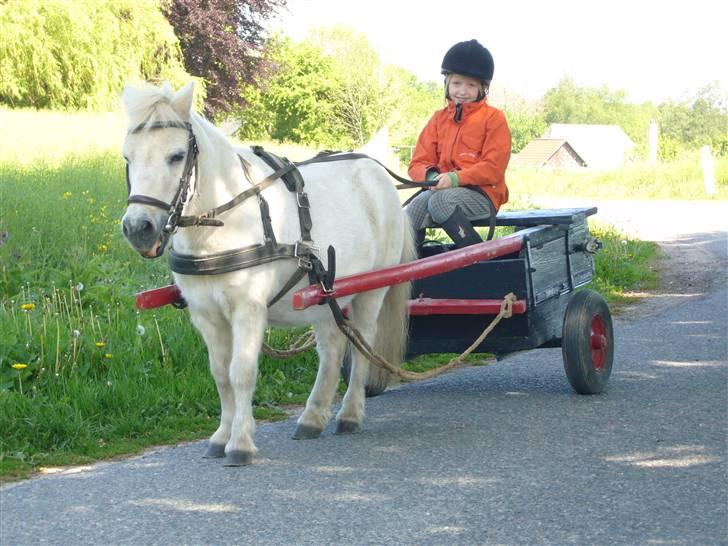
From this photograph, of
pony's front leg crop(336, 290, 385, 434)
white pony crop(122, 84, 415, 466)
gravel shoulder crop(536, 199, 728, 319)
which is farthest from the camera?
gravel shoulder crop(536, 199, 728, 319)

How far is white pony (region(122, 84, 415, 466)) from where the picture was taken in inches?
188

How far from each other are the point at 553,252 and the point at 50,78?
73.5ft

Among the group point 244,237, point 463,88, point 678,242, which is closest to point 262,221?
point 244,237

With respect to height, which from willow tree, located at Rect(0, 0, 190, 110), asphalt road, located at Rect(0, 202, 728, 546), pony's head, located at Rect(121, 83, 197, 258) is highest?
willow tree, located at Rect(0, 0, 190, 110)

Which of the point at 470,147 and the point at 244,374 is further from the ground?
the point at 470,147

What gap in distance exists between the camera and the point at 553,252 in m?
7.09

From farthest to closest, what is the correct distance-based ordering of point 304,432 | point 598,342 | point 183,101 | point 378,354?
point 598,342 < point 378,354 < point 304,432 < point 183,101

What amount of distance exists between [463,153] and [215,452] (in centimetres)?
268

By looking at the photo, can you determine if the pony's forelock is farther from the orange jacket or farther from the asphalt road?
the orange jacket

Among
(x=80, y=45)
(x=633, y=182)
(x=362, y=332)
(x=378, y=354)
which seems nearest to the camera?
(x=378, y=354)

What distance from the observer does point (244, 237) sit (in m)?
5.22

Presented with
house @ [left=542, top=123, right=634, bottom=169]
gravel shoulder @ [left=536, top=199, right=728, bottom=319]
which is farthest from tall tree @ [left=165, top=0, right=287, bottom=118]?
house @ [left=542, top=123, right=634, bottom=169]

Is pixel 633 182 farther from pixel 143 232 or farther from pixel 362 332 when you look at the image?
pixel 143 232

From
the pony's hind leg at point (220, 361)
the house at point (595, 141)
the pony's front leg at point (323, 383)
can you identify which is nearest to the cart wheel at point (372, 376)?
the pony's front leg at point (323, 383)
